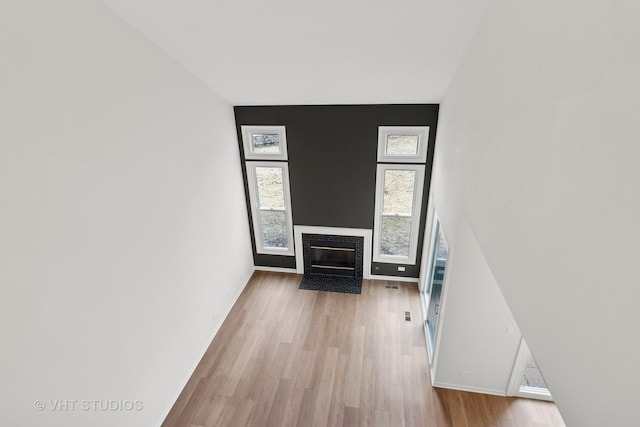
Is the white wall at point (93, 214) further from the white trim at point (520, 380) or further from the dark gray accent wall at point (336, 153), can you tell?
the white trim at point (520, 380)

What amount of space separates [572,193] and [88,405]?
4091 mm

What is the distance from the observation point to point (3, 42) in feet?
6.84

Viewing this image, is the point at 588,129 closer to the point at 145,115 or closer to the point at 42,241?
the point at 42,241

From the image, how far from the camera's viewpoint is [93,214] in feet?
9.32

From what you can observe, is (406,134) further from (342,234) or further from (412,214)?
(342,234)

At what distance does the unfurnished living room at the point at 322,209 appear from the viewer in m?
1.27

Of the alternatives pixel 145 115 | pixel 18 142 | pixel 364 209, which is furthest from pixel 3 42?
pixel 364 209

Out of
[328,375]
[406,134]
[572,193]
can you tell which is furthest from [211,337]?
[572,193]

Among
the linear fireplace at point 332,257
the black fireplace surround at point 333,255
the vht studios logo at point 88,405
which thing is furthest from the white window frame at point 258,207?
the vht studios logo at point 88,405

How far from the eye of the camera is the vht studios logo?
2533mm

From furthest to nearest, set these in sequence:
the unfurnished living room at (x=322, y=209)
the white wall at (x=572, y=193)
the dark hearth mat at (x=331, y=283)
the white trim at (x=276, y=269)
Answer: the white trim at (x=276, y=269)
the dark hearth mat at (x=331, y=283)
the unfurnished living room at (x=322, y=209)
the white wall at (x=572, y=193)

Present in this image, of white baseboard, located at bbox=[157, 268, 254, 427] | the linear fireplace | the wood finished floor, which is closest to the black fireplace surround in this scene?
the linear fireplace

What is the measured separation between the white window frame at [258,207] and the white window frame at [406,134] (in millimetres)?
1888

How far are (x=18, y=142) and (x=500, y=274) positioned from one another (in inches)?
138
